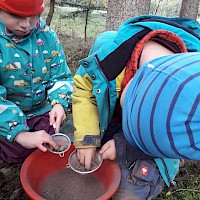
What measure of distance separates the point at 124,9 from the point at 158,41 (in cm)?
177

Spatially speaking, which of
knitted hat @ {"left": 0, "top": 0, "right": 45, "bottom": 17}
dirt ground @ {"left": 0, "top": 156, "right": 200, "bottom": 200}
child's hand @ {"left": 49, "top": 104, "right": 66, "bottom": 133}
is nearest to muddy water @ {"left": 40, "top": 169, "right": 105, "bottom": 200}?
dirt ground @ {"left": 0, "top": 156, "right": 200, "bottom": 200}

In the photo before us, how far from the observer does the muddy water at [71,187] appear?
167cm

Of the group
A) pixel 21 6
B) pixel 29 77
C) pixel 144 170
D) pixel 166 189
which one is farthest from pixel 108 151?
pixel 21 6

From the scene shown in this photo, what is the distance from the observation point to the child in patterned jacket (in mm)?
1594

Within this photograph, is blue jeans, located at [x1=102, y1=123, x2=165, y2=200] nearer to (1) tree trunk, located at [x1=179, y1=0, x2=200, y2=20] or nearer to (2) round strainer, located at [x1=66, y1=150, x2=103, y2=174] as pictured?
(2) round strainer, located at [x1=66, y1=150, x2=103, y2=174]

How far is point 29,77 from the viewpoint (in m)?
1.86

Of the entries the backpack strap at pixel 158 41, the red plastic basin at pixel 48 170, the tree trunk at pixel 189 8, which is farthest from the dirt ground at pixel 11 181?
the tree trunk at pixel 189 8

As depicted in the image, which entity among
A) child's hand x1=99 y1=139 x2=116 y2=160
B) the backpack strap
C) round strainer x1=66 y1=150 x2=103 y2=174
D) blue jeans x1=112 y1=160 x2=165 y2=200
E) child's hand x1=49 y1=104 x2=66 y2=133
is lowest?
blue jeans x1=112 y1=160 x2=165 y2=200

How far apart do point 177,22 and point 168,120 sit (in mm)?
818

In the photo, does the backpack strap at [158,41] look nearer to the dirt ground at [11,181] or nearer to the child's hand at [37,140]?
the child's hand at [37,140]

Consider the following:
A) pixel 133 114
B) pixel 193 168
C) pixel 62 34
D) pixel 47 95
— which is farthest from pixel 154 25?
pixel 62 34

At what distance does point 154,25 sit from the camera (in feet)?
4.72

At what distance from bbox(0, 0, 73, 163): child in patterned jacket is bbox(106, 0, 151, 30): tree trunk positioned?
1304 millimetres

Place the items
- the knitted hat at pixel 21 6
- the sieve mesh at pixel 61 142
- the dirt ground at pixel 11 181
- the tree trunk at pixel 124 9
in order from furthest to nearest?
1. the tree trunk at pixel 124 9
2. the dirt ground at pixel 11 181
3. the sieve mesh at pixel 61 142
4. the knitted hat at pixel 21 6
